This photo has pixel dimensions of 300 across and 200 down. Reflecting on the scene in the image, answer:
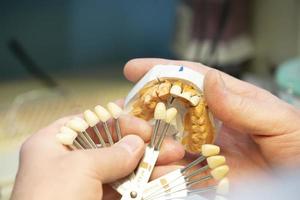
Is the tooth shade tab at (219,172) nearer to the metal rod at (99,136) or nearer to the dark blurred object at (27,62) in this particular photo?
the metal rod at (99,136)

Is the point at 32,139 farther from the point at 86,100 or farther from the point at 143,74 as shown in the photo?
the point at 86,100

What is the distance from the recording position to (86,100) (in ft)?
3.31

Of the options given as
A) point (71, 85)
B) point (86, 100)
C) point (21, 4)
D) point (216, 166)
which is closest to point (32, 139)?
point (216, 166)

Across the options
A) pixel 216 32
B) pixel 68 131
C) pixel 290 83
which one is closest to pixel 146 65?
pixel 68 131

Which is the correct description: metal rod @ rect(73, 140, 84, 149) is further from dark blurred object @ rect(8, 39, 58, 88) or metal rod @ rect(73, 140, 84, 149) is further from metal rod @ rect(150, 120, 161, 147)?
dark blurred object @ rect(8, 39, 58, 88)

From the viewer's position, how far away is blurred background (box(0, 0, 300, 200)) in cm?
108

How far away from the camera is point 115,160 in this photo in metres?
0.50

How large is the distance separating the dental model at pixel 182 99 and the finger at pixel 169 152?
0.02m

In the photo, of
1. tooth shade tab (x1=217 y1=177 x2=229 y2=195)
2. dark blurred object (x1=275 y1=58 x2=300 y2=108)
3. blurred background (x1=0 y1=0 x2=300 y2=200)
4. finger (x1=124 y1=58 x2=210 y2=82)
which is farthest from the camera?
blurred background (x1=0 y1=0 x2=300 y2=200)

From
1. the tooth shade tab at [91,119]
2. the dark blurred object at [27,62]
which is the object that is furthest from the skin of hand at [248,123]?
the dark blurred object at [27,62]

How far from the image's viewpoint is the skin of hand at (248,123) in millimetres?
534

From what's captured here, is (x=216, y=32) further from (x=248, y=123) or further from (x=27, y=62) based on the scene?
(x=248, y=123)

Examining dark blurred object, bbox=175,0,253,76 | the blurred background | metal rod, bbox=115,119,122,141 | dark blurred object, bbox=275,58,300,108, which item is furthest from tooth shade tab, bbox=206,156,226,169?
dark blurred object, bbox=175,0,253,76

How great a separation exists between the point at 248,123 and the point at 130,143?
0.13 meters
